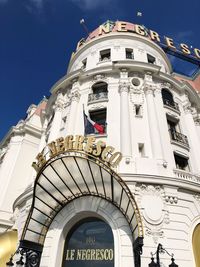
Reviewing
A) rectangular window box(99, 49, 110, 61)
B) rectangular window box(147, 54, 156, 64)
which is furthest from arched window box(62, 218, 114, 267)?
rectangular window box(147, 54, 156, 64)

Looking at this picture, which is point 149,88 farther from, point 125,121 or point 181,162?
point 181,162

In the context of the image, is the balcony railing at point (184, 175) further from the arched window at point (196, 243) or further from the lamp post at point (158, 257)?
the lamp post at point (158, 257)

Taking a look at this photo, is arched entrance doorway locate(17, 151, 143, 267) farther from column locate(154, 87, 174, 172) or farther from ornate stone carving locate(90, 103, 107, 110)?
ornate stone carving locate(90, 103, 107, 110)

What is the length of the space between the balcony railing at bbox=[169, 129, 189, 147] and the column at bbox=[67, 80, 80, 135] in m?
6.91

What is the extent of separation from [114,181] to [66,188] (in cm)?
289

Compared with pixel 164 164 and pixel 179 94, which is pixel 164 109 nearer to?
pixel 179 94

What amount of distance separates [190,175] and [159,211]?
12.2 feet

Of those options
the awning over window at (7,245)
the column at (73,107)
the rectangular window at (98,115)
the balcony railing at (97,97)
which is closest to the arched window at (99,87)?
the balcony railing at (97,97)

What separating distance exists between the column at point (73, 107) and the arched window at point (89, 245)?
20.1 feet

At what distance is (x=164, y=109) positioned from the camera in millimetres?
17172

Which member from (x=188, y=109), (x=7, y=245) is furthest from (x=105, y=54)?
(x=7, y=245)

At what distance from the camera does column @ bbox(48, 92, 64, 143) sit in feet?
57.2

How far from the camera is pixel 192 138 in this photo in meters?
17.1

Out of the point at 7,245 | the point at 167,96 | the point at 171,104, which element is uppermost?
the point at 167,96
